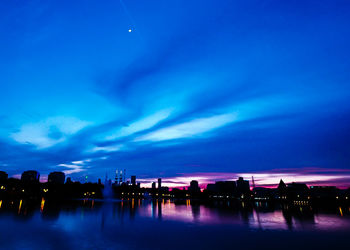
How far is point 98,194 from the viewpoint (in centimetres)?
18988

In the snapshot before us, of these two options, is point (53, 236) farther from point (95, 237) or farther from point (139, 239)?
point (139, 239)

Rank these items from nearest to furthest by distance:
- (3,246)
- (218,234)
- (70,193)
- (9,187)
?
1. (3,246)
2. (218,234)
3. (9,187)
4. (70,193)

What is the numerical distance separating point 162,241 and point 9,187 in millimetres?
147422

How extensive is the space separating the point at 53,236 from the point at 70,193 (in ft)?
553

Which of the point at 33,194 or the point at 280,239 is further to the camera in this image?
the point at 33,194

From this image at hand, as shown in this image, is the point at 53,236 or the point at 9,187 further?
the point at 9,187

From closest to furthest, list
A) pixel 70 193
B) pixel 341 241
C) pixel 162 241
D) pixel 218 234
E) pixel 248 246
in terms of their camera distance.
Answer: pixel 248 246 < pixel 162 241 < pixel 341 241 < pixel 218 234 < pixel 70 193

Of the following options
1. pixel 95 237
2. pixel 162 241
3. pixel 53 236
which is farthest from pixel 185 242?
pixel 53 236

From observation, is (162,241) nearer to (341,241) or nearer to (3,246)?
(3,246)

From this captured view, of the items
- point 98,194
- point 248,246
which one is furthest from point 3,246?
point 98,194

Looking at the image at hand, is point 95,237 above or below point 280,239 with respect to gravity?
above

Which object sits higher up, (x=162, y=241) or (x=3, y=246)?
(x=3, y=246)

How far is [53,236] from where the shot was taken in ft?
64.2

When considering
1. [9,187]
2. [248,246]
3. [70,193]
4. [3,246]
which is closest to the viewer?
[3,246]
